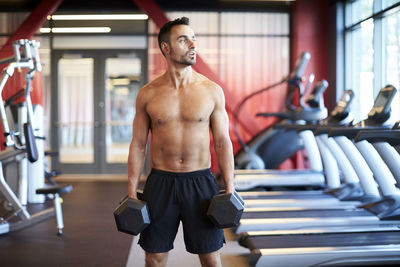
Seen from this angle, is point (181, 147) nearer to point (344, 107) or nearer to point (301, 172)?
point (344, 107)

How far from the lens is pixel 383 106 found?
3.86 m

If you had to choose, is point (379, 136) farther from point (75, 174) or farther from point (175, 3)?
point (75, 174)

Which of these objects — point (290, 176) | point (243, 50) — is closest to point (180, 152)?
point (290, 176)

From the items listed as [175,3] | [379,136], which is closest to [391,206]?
[379,136]

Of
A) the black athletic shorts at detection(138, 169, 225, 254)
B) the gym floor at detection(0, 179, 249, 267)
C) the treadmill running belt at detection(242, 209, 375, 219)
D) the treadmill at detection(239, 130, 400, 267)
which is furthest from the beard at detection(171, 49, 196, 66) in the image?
the treadmill running belt at detection(242, 209, 375, 219)

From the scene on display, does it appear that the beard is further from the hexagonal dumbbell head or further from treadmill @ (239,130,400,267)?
treadmill @ (239,130,400,267)

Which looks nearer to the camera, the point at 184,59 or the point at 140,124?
the point at 184,59

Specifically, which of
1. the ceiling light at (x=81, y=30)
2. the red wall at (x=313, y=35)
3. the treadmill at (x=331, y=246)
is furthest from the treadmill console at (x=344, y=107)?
the ceiling light at (x=81, y=30)

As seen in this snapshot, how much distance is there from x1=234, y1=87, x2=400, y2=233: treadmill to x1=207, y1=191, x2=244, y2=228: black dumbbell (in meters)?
1.77

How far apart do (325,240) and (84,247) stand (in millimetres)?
1889

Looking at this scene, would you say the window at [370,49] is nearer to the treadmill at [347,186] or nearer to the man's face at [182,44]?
the treadmill at [347,186]

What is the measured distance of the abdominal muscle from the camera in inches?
79.9

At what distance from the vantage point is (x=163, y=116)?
2012 millimetres

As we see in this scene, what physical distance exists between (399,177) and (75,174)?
219 inches
